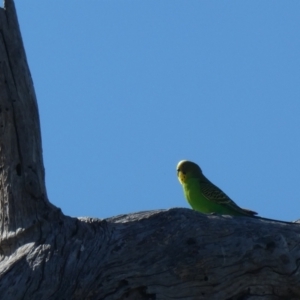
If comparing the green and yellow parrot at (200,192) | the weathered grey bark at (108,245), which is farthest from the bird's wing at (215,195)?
the weathered grey bark at (108,245)

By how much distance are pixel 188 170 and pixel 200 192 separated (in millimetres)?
400

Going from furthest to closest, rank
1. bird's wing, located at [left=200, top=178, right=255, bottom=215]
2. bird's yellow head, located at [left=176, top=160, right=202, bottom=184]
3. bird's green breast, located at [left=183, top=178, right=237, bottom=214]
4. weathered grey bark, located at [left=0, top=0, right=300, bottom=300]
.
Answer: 1. bird's yellow head, located at [left=176, top=160, right=202, bottom=184]
2. bird's green breast, located at [left=183, top=178, right=237, bottom=214]
3. bird's wing, located at [left=200, top=178, right=255, bottom=215]
4. weathered grey bark, located at [left=0, top=0, right=300, bottom=300]

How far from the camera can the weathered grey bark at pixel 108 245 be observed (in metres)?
6.30

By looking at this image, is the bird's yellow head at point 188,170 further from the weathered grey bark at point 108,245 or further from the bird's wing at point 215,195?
the weathered grey bark at point 108,245

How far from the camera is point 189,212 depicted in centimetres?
675

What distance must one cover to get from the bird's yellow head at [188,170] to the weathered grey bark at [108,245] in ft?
12.4

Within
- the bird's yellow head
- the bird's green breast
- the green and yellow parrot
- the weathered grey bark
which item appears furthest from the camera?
the bird's yellow head

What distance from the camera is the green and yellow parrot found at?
973cm

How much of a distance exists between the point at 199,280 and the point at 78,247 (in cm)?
99

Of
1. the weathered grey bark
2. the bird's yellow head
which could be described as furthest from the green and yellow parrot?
the weathered grey bark

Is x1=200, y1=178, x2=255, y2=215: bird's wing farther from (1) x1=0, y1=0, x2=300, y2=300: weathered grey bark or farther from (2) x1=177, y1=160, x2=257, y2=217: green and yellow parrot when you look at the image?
(1) x1=0, y1=0, x2=300, y2=300: weathered grey bark

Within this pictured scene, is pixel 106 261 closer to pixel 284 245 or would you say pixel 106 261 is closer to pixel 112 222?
pixel 112 222

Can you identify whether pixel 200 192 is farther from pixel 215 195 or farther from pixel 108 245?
pixel 108 245

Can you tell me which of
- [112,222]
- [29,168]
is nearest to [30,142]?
[29,168]
